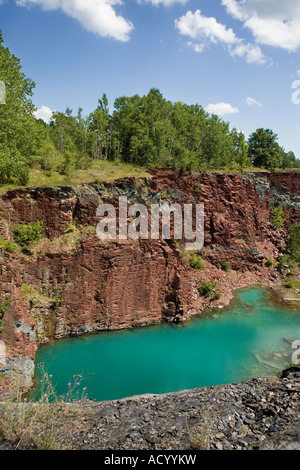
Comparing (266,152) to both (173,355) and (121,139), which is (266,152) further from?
(173,355)

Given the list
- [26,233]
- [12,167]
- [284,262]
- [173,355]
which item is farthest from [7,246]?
[284,262]

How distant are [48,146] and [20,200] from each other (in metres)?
6.92

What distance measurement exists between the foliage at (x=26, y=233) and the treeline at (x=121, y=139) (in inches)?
130

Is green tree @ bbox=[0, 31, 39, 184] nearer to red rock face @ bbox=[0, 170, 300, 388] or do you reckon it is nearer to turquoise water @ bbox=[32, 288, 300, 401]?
red rock face @ bbox=[0, 170, 300, 388]

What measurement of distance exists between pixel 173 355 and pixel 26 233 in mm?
12551

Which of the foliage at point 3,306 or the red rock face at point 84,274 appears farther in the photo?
the red rock face at point 84,274

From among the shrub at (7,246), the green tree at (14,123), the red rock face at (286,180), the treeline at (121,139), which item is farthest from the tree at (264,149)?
the shrub at (7,246)

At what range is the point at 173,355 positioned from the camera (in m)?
18.2

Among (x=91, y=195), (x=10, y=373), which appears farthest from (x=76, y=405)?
(x=91, y=195)

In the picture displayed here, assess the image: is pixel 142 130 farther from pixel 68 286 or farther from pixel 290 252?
pixel 290 252

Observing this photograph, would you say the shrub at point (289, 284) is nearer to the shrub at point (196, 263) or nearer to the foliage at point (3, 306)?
the shrub at point (196, 263)

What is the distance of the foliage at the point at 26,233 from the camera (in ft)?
60.9

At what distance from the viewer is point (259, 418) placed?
26.7ft

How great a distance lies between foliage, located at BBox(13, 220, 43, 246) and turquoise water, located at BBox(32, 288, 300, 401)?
22.8 ft
